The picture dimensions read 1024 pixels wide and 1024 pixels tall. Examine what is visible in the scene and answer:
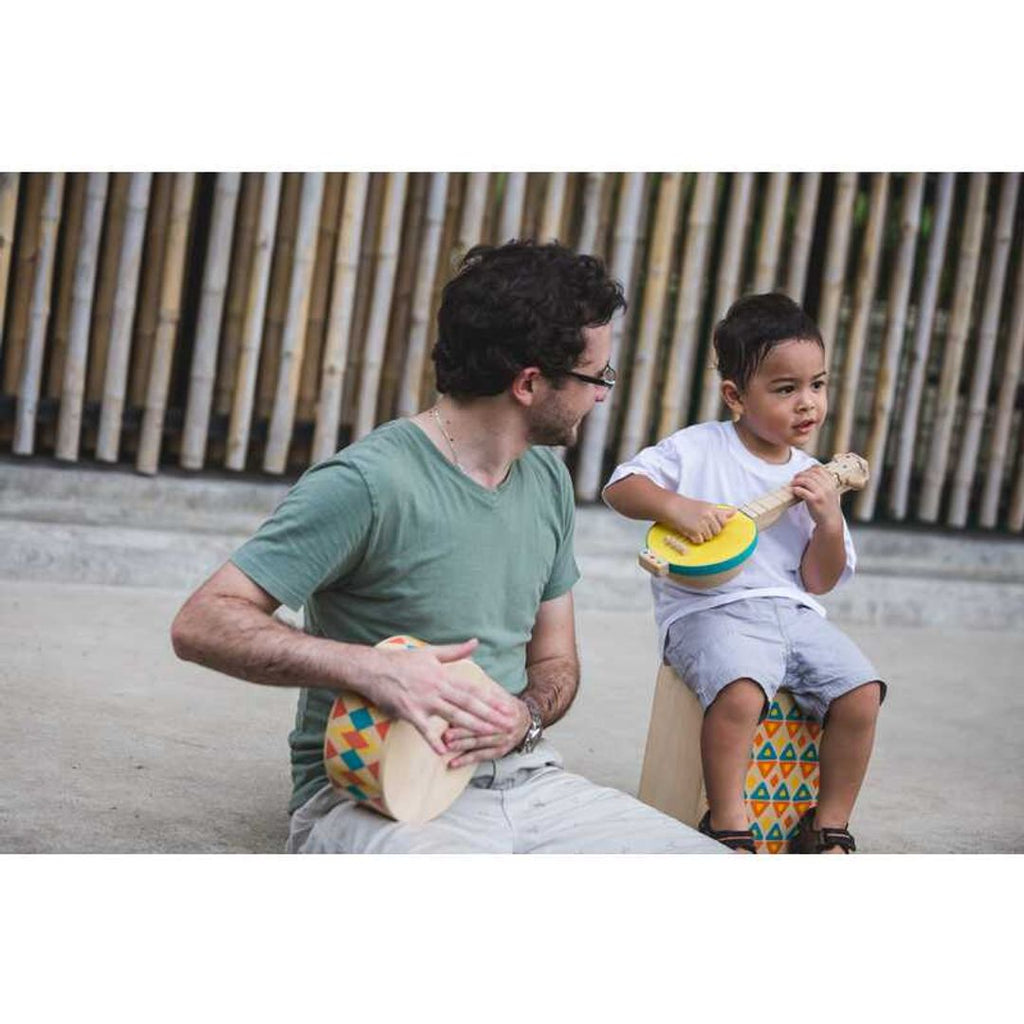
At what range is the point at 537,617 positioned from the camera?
2.89 m

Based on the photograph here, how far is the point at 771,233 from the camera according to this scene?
609cm

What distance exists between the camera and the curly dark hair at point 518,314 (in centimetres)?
263

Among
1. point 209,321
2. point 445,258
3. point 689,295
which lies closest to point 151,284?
point 209,321

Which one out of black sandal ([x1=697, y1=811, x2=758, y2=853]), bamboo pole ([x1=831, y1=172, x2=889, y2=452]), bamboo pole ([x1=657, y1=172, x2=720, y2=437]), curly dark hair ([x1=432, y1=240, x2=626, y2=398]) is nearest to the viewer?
curly dark hair ([x1=432, y1=240, x2=626, y2=398])

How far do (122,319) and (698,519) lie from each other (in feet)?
10.5

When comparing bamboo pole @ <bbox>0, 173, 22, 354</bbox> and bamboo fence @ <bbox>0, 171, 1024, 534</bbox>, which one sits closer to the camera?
bamboo pole @ <bbox>0, 173, 22, 354</bbox>

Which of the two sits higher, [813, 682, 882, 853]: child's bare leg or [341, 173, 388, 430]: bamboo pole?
[341, 173, 388, 430]: bamboo pole

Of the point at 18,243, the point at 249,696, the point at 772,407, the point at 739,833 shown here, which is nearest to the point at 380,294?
the point at 18,243

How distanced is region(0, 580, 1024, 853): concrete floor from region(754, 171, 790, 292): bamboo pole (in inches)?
59.7

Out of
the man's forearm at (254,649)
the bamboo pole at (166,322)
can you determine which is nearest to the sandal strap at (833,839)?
the man's forearm at (254,649)

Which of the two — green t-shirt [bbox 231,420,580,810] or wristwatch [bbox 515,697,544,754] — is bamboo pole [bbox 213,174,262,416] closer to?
Result: green t-shirt [bbox 231,420,580,810]

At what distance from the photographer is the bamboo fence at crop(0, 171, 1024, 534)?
5.65m

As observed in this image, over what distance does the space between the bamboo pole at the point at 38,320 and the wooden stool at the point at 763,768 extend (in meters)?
3.18

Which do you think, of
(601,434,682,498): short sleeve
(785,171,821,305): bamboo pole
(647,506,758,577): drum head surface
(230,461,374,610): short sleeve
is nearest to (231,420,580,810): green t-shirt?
(230,461,374,610): short sleeve
